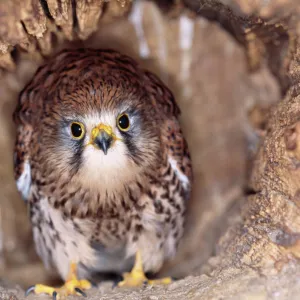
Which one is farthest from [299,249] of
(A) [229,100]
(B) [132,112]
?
(A) [229,100]

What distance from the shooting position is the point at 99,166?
117 inches

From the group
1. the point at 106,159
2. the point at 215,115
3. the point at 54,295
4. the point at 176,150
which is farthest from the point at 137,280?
the point at 215,115

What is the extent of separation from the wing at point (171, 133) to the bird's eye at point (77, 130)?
71 centimetres

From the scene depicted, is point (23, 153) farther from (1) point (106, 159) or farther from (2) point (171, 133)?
(2) point (171, 133)

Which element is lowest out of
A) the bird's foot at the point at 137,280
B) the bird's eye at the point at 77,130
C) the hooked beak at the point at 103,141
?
the bird's foot at the point at 137,280

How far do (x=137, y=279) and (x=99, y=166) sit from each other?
113 centimetres

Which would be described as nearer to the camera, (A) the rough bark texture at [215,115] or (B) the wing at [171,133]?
(A) the rough bark texture at [215,115]

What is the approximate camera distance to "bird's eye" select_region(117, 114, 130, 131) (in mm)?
2963

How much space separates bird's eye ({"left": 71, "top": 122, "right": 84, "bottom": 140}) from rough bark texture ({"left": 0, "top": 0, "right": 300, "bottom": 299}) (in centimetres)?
64

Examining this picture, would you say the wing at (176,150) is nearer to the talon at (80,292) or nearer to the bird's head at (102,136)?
the bird's head at (102,136)

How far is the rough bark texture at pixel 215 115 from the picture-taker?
275 cm

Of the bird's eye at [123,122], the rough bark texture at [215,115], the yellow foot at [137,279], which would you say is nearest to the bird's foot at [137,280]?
the yellow foot at [137,279]

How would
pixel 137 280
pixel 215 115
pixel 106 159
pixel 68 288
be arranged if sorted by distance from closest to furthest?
pixel 106 159 → pixel 68 288 → pixel 137 280 → pixel 215 115

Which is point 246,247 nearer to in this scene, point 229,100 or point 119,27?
point 229,100
